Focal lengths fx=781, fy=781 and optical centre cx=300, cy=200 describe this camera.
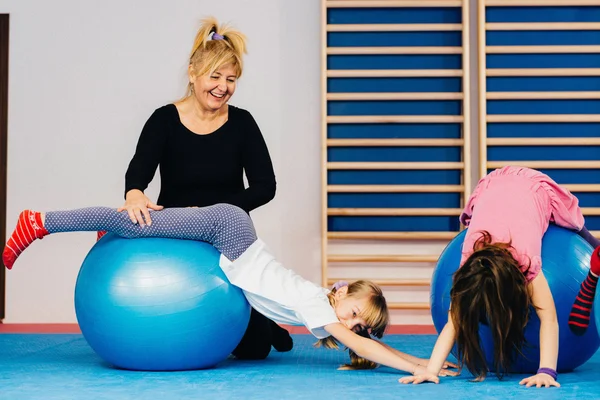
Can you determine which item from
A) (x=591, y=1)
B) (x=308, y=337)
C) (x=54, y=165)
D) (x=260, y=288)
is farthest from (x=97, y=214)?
(x=591, y=1)

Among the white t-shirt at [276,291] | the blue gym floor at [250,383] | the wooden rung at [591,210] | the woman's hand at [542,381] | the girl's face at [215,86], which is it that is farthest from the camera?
the wooden rung at [591,210]

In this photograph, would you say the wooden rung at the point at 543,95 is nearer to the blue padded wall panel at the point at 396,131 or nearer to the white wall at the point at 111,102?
the blue padded wall panel at the point at 396,131

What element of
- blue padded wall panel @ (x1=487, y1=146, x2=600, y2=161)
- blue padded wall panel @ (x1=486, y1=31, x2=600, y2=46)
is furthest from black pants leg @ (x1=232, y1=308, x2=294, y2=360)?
blue padded wall panel @ (x1=486, y1=31, x2=600, y2=46)

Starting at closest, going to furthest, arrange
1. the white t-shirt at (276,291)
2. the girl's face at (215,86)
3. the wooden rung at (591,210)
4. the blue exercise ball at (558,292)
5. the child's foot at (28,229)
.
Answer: the blue exercise ball at (558,292) → the white t-shirt at (276,291) → the child's foot at (28,229) → the girl's face at (215,86) → the wooden rung at (591,210)

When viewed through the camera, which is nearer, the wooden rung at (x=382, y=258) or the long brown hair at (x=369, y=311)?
the long brown hair at (x=369, y=311)

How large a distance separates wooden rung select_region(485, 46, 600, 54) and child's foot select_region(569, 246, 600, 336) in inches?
106

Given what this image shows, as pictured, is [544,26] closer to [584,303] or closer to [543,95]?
[543,95]

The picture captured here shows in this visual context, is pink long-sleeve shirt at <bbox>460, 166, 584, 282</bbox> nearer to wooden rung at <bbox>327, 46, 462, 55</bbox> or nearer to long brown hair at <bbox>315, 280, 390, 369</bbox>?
long brown hair at <bbox>315, 280, 390, 369</bbox>

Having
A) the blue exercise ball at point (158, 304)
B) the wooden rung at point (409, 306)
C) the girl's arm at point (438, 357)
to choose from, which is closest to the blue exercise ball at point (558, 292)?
the girl's arm at point (438, 357)

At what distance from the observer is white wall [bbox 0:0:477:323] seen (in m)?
5.02

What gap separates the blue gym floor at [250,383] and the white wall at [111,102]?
1.84 m

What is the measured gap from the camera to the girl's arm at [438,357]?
8.05 ft

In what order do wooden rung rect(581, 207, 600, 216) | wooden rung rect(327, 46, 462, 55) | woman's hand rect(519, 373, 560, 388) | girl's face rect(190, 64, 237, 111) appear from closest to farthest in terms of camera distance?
woman's hand rect(519, 373, 560, 388) < girl's face rect(190, 64, 237, 111) < wooden rung rect(581, 207, 600, 216) < wooden rung rect(327, 46, 462, 55)

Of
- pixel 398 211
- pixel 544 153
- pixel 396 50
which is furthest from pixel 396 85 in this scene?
pixel 544 153
